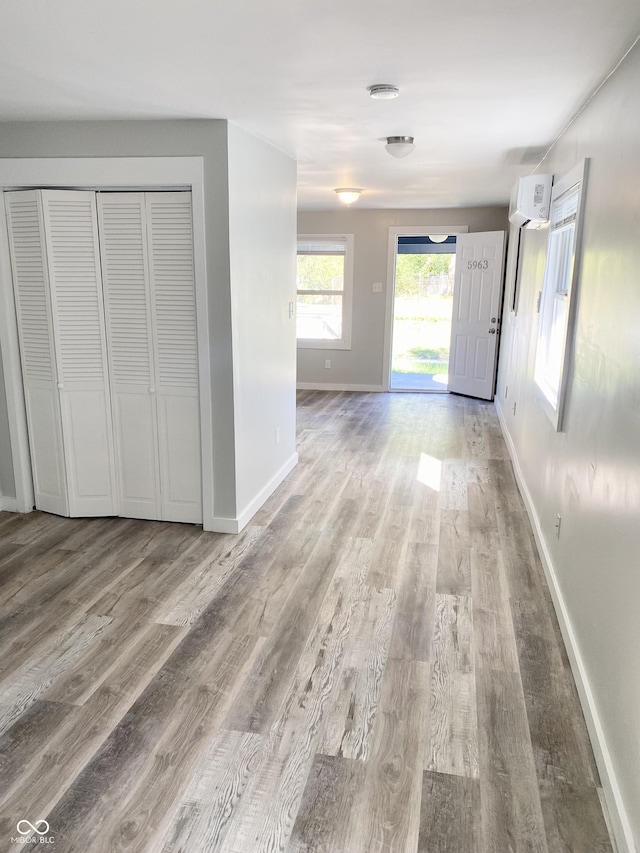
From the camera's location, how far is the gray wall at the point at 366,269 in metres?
7.90

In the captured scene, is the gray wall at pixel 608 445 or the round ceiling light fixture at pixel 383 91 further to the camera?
the round ceiling light fixture at pixel 383 91

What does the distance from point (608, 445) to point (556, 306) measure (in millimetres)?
1800

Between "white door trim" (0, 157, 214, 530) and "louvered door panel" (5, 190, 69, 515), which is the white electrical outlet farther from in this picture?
"louvered door panel" (5, 190, 69, 515)

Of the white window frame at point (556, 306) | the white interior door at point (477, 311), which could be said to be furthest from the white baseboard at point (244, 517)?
the white interior door at point (477, 311)

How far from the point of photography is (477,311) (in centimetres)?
779

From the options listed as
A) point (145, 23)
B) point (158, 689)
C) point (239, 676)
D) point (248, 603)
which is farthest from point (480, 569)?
point (145, 23)

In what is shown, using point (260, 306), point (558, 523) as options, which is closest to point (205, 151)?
point (260, 306)

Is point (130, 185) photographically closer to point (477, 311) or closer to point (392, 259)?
point (392, 259)

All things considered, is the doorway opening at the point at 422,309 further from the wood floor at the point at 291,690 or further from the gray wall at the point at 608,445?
the gray wall at the point at 608,445

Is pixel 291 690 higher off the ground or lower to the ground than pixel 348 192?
lower

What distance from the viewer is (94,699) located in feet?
7.52

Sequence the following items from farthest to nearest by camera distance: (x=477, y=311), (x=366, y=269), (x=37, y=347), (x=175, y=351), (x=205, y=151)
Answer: (x=366, y=269) < (x=477, y=311) < (x=37, y=347) < (x=175, y=351) < (x=205, y=151)

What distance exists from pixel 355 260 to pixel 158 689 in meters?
6.81

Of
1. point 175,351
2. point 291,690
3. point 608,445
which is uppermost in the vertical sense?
point 175,351
